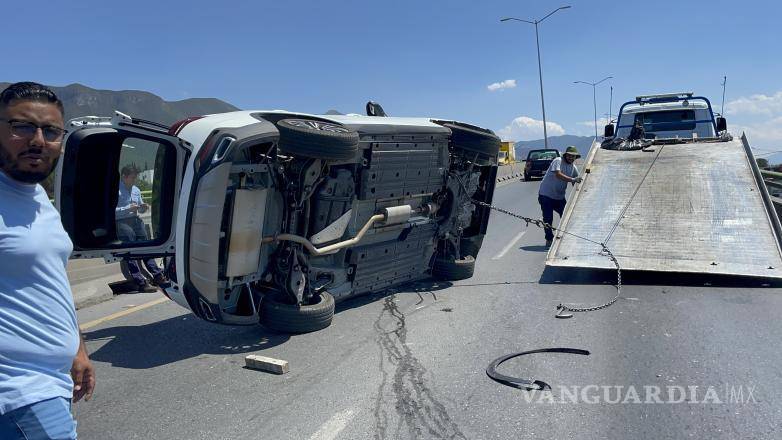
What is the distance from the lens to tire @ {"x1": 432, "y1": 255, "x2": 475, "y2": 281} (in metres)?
7.83

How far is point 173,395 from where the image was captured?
4172 millimetres

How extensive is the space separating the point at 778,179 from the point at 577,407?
1082cm

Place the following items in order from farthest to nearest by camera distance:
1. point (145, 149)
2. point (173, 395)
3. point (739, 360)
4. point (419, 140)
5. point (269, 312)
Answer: point (419, 140) → point (269, 312) → point (145, 149) → point (739, 360) → point (173, 395)

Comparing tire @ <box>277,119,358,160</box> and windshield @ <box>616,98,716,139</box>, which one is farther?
windshield @ <box>616,98,716,139</box>

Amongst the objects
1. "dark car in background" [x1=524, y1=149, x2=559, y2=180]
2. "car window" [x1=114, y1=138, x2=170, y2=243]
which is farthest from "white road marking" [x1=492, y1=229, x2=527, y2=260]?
"dark car in background" [x1=524, y1=149, x2=559, y2=180]

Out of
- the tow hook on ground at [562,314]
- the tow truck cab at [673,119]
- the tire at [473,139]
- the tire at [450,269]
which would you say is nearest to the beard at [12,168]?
the tow hook on ground at [562,314]

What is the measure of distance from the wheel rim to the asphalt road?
1.89m

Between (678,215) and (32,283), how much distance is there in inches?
303

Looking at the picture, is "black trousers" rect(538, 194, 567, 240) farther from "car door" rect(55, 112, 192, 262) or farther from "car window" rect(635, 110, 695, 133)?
"car door" rect(55, 112, 192, 262)

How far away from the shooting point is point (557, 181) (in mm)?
10266

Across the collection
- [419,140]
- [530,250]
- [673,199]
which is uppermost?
[419,140]

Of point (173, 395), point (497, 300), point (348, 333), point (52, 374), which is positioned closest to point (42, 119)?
point (52, 374)

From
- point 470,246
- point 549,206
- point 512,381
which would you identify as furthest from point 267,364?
point 549,206

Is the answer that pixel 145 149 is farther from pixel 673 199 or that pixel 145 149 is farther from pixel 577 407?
pixel 673 199
